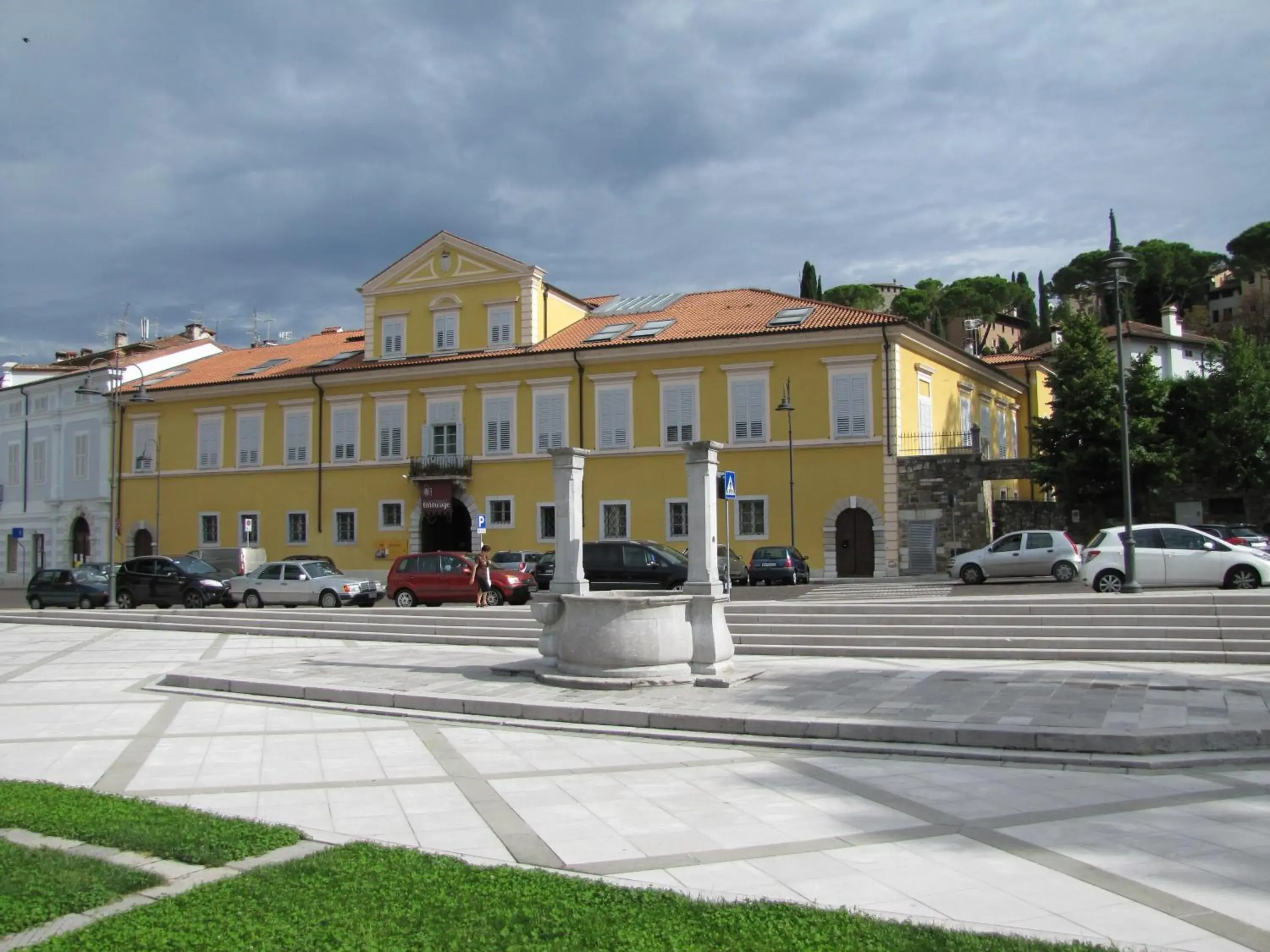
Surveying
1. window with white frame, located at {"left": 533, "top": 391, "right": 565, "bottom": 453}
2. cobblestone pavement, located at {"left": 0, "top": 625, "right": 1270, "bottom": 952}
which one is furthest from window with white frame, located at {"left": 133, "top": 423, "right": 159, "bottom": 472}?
cobblestone pavement, located at {"left": 0, "top": 625, "right": 1270, "bottom": 952}

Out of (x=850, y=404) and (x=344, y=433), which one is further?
(x=344, y=433)

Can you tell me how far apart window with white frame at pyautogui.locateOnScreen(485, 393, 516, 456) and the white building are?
1956 centimetres

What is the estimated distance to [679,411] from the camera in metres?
38.0

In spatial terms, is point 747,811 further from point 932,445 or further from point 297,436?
point 297,436

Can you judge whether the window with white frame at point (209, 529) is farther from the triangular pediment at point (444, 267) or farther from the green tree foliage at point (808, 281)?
the green tree foliage at point (808, 281)

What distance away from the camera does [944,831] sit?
22.0ft

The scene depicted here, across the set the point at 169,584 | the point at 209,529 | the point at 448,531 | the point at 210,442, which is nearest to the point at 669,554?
the point at 169,584

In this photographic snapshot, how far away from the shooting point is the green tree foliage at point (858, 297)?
289 feet

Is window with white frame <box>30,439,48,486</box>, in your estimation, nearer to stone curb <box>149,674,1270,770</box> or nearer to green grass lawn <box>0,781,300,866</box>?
stone curb <box>149,674,1270,770</box>

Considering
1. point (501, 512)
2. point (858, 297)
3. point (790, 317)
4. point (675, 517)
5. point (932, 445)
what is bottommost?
point (675, 517)

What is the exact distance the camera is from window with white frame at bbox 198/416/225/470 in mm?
46094

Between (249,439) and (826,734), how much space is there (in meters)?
40.3

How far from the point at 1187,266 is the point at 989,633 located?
7456 cm

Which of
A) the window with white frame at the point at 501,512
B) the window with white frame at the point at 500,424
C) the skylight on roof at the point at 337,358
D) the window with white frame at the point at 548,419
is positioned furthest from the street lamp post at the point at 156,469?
the window with white frame at the point at 548,419
